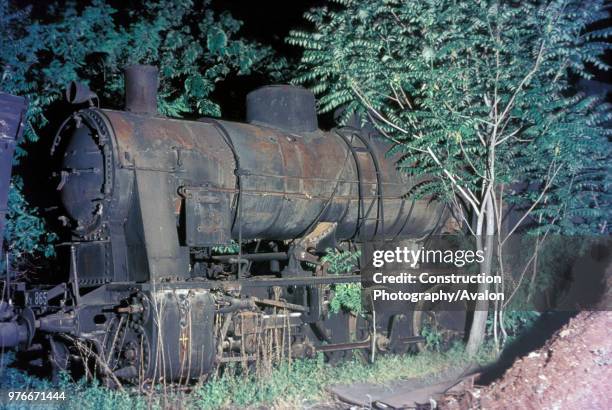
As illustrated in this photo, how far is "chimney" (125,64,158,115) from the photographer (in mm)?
7035

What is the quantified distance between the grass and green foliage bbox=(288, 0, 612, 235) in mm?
2419

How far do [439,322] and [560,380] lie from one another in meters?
3.89

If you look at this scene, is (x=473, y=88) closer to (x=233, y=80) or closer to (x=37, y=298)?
(x=233, y=80)

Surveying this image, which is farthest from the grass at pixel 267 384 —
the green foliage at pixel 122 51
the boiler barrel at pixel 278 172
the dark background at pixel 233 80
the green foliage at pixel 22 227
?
the green foliage at pixel 122 51

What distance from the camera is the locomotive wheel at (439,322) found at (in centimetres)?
954

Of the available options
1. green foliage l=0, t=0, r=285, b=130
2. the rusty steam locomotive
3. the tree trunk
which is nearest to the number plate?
the rusty steam locomotive

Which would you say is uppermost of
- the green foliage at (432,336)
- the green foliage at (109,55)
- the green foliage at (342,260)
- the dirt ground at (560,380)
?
the green foliage at (109,55)

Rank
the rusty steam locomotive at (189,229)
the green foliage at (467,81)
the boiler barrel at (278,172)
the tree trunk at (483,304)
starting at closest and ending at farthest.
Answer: the rusty steam locomotive at (189,229)
the boiler barrel at (278,172)
the green foliage at (467,81)
the tree trunk at (483,304)

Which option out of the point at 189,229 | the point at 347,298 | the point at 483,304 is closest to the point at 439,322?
the point at 483,304

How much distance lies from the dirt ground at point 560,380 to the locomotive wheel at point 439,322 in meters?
2.90

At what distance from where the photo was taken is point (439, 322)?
31.8ft

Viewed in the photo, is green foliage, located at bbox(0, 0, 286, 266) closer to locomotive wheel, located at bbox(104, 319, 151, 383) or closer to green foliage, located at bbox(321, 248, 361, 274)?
locomotive wheel, located at bbox(104, 319, 151, 383)

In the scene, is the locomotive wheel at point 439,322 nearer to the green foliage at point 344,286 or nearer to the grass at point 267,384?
the grass at point 267,384

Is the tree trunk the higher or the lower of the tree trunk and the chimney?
the lower
